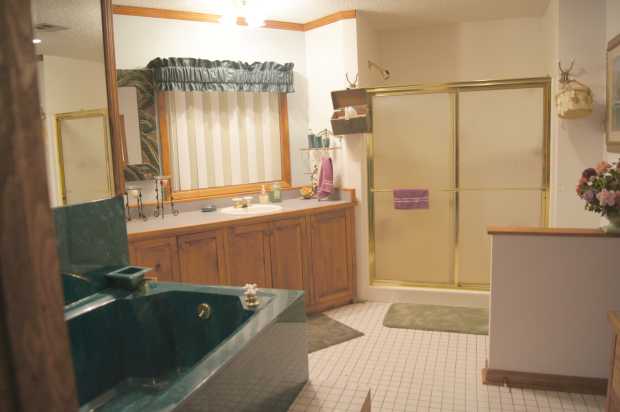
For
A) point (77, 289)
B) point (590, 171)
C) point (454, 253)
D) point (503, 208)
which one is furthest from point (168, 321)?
point (503, 208)

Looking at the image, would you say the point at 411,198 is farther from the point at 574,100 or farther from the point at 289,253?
the point at 574,100

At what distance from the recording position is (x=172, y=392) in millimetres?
1526

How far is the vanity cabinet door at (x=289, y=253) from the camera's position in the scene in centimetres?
369

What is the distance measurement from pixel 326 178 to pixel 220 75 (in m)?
1.19

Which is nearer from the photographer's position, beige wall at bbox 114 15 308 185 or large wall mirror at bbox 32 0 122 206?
large wall mirror at bbox 32 0 122 206

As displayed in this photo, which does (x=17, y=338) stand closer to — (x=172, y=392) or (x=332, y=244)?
(x=172, y=392)

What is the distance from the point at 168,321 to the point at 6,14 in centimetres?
209

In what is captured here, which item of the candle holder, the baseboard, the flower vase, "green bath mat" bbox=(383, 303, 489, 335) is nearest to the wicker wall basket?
the flower vase

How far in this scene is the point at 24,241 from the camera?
583 mm

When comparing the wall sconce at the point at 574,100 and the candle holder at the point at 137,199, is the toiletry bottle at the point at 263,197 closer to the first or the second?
the candle holder at the point at 137,199

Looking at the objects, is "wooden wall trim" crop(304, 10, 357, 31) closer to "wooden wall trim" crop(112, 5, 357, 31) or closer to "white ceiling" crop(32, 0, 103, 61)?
"wooden wall trim" crop(112, 5, 357, 31)

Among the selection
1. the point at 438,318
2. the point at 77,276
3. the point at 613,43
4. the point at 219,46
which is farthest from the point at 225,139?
the point at 613,43

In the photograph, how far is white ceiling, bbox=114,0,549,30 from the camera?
3.67m

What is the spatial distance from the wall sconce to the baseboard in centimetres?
170
